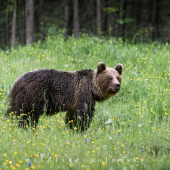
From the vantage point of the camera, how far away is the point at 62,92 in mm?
5262

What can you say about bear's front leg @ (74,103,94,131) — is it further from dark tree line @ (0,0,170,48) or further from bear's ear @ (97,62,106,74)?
dark tree line @ (0,0,170,48)

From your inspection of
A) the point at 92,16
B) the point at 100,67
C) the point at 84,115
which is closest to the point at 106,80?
the point at 100,67

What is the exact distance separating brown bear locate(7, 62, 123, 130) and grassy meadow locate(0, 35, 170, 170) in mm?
329

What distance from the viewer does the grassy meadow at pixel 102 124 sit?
10.6ft

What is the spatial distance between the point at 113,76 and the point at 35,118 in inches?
79.2

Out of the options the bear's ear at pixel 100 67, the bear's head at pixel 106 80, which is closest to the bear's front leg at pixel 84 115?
the bear's head at pixel 106 80

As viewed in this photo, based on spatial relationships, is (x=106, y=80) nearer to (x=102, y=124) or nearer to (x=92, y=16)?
(x=102, y=124)

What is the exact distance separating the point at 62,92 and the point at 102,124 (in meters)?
1.29

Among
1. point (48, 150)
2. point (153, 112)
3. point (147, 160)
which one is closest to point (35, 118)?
point (48, 150)

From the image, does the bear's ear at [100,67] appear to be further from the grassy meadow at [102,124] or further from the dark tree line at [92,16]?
the dark tree line at [92,16]

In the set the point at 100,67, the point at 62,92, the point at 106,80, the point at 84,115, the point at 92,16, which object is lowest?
the point at 84,115

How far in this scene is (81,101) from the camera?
5199 millimetres

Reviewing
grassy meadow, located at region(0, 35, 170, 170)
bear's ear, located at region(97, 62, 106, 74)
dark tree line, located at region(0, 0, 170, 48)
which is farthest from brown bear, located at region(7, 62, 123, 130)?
dark tree line, located at region(0, 0, 170, 48)

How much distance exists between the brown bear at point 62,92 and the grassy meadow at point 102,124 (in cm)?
33
